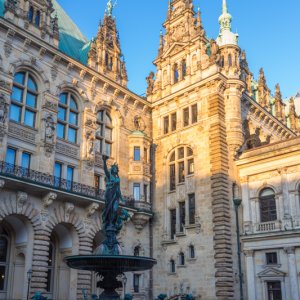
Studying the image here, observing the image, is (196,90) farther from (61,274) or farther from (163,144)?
(61,274)

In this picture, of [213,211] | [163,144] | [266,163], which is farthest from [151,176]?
[266,163]

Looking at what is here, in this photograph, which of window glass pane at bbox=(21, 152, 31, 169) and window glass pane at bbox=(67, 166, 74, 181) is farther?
window glass pane at bbox=(67, 166, 74, 181)

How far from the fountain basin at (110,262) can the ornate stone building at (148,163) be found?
1272cm

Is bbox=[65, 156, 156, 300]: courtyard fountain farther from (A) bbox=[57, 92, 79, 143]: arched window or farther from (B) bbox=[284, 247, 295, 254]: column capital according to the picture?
(B) bbox=[284, 247, 295, 254]: column capital

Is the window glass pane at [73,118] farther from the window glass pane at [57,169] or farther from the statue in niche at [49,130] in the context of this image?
the window glass pane at [57,169]

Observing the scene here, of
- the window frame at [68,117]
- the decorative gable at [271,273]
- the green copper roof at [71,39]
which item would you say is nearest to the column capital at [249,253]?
the decorative gable at [271,273]

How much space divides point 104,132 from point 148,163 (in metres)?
5.02

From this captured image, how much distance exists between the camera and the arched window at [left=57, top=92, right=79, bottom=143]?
35375 millimetres

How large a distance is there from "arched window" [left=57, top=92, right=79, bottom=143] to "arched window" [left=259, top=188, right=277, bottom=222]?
15.7 meters

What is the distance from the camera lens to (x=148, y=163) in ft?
134

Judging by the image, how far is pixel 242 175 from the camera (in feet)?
122

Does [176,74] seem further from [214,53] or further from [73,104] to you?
[73,104]

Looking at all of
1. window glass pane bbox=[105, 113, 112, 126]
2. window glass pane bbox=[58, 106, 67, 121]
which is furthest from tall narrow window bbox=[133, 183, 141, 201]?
window glass pane bbox=[58, 106, 67, 121]

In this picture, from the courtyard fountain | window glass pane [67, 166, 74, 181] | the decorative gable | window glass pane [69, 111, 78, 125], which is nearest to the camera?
the courtyard fountain
